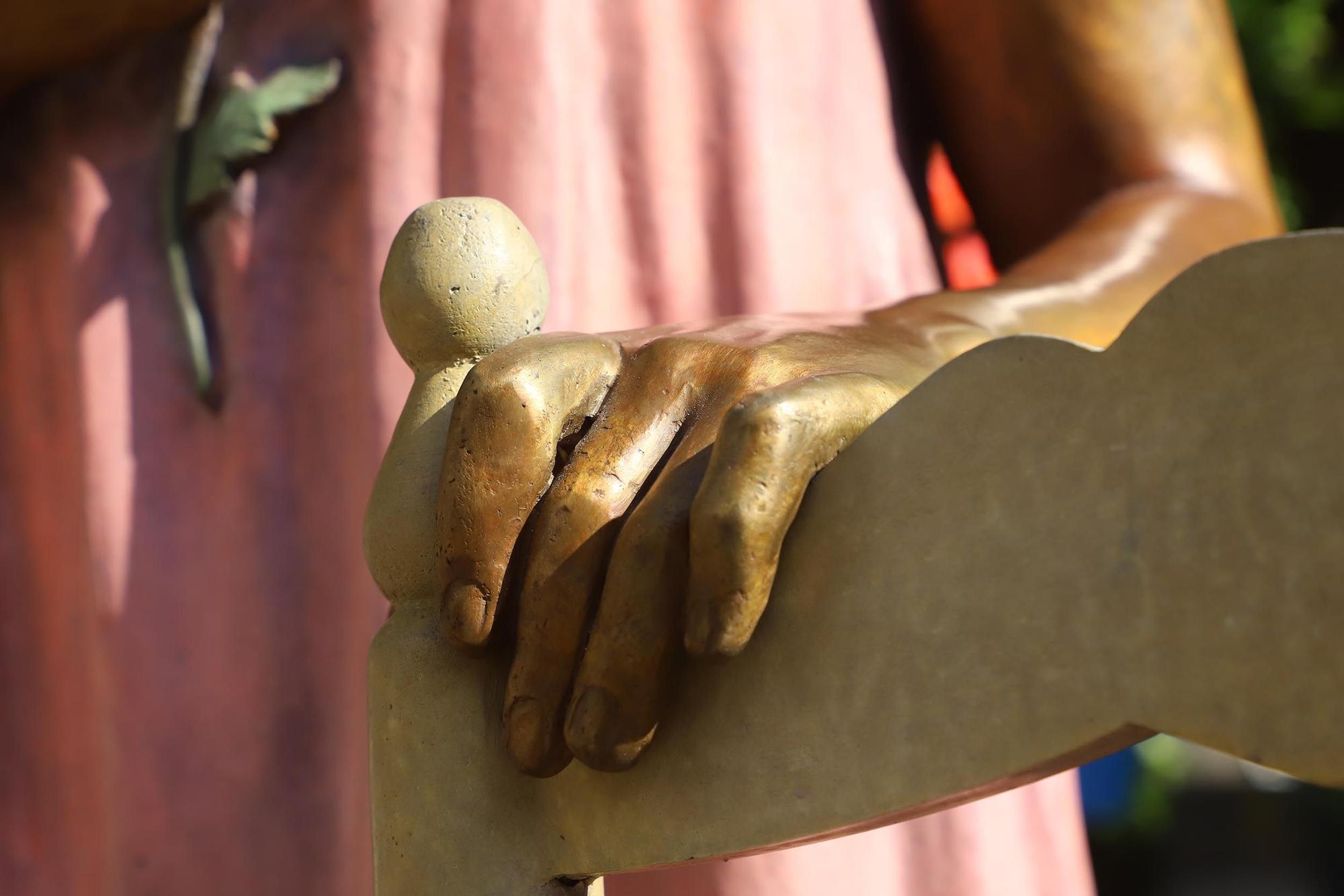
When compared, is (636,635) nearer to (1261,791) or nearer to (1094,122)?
(1094,122)

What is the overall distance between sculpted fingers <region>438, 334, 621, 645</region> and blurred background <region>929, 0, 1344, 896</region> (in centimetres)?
292

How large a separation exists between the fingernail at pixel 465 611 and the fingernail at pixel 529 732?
36mm

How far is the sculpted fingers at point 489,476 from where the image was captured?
64 cm

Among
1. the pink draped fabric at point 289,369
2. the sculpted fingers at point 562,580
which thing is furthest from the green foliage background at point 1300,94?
the sculpted fingers at point 562,580

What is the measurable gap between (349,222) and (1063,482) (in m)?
0.60

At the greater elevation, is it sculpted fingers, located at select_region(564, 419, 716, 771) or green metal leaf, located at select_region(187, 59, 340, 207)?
green metal leaf, located at select_region(187, 59, 340, 207)

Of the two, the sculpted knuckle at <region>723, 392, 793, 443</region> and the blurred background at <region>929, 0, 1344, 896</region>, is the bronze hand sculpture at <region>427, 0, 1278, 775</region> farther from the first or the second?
the blurred background at <region>929, 0, 1344, 896</region>

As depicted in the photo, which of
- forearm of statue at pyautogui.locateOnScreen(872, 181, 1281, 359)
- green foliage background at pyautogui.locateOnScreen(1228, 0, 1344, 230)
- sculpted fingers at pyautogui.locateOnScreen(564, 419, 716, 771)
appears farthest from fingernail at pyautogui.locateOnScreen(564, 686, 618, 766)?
green foliage background at pyautogui.locateOnScreen(1228, 0, 1344, 230)

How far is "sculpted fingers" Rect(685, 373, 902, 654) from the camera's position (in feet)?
1.86

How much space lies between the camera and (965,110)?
4.05 feet

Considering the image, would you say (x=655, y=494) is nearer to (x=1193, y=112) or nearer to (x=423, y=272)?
(x=423, y=272)

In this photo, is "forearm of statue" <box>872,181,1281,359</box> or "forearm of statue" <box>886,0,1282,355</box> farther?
"forearm of statue" <box>886,0,1282,355</box>

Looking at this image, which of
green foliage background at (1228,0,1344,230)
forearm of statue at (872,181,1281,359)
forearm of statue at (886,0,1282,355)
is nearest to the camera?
forearm of statue at (872,181,1281,359)

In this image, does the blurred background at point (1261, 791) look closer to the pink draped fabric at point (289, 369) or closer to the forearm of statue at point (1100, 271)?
the forearm of statue at point (1100, 271)
